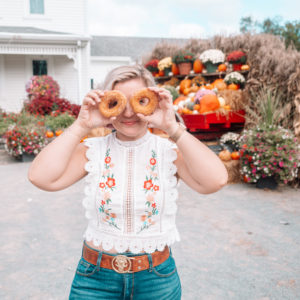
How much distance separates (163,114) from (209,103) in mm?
5786

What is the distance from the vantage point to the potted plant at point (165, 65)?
31.3 ft

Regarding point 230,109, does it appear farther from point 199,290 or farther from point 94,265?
point 94,265

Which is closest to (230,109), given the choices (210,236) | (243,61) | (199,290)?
(243,61)

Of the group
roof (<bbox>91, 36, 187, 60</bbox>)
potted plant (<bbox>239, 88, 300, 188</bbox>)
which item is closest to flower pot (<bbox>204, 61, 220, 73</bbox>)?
potted plant (<bbox>239, 88, 300, 188</bbox>)

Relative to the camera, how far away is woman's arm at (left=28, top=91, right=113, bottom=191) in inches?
55.2

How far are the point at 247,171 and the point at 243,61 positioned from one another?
3.30 meters

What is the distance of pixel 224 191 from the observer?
224 inches

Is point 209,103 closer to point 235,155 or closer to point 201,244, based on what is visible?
point 235,155

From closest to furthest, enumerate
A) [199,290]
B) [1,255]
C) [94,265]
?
[94,265], [199,290], [1,255]

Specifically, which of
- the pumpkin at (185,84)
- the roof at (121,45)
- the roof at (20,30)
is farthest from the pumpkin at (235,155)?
the roof at (121,45)

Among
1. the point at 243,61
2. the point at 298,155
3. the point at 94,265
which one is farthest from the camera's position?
the point at 243,61

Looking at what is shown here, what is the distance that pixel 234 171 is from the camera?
20.5 ft

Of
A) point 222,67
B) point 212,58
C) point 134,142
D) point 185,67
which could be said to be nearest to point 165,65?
point 185,67

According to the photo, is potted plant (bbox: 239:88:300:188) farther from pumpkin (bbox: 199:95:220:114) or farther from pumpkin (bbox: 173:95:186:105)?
pumpkin (bbox: 173:95:186:105)
